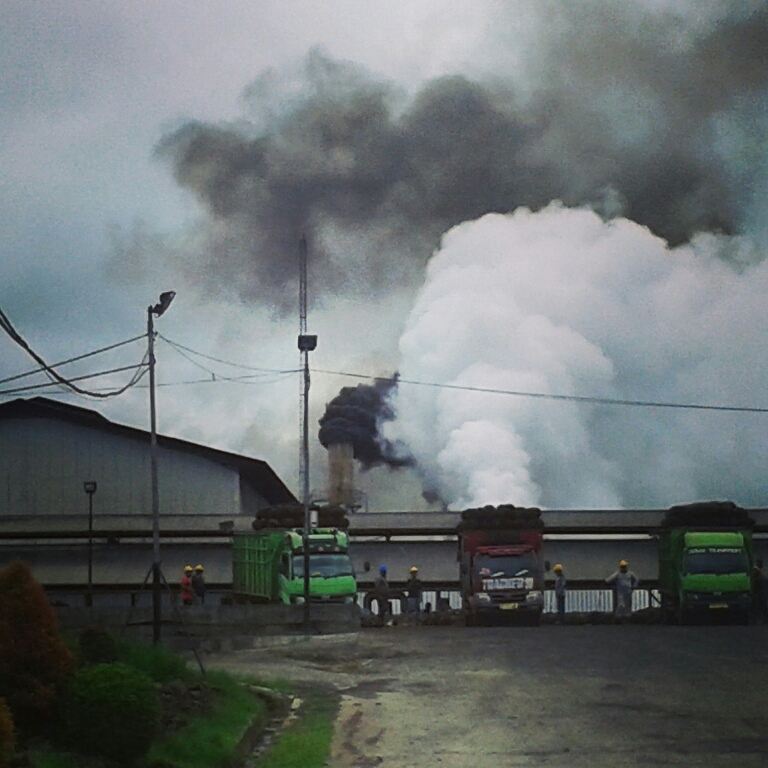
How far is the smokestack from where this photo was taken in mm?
70438

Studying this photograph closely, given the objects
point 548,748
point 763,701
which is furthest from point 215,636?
point 548,748

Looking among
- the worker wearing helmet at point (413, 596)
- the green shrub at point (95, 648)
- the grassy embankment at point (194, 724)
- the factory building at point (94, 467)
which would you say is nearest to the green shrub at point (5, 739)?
the grassy embankment at point (194, 724)

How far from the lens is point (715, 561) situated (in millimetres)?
42406

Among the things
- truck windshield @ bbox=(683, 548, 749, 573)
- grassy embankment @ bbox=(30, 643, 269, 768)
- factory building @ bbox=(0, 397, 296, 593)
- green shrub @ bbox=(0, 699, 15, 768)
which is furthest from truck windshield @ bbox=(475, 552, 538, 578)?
green shrub @ bbox=(0, 699, 15, 768)

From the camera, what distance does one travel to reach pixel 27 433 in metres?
61.2

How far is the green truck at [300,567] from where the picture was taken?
41406mm

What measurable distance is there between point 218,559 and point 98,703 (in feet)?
149

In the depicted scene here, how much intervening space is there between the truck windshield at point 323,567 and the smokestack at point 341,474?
27.7m

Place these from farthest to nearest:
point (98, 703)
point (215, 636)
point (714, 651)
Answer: point (215, 636) → point (714, 651) → point (98, 703)

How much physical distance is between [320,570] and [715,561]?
12.3 m

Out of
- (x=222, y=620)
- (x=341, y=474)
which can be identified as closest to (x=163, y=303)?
(x=222, y=620)

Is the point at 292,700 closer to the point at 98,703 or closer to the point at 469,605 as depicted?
the point at 98,703

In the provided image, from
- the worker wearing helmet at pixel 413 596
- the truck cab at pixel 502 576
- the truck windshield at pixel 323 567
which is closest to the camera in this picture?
the truck windshield at pixel 323 567

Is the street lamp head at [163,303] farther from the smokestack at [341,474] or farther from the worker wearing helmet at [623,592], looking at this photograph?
the smokestack at [341,474]
